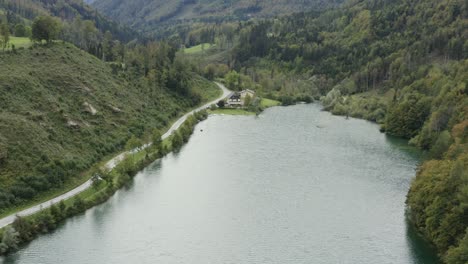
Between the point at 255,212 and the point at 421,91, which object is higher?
the point at 421,91

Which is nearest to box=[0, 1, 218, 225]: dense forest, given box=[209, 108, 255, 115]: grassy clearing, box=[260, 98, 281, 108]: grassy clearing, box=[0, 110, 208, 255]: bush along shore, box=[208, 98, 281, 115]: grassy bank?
box=[0, 110, 208, 255]: bush along shore

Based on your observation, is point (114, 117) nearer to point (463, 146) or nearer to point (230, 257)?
point (230, 257)

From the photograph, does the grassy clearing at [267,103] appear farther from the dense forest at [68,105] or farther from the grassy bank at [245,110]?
the dense forest at [68,105]

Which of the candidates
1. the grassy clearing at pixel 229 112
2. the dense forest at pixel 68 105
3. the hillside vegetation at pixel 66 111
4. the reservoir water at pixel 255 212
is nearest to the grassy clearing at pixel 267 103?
the grassy clearing at pixel 229 112

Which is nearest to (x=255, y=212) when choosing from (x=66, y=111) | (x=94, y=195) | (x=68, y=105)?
(x=94, y=195)

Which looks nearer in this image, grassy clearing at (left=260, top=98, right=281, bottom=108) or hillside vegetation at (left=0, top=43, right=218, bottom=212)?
hillside vegetation at (left=0, top=43, right=218, bottom=212)

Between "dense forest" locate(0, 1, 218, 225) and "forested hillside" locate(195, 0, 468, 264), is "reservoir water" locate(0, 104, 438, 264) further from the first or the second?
"dense forest" locate(0, 1, 218, 225)

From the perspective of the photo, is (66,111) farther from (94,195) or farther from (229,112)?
(229,112)
